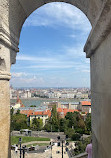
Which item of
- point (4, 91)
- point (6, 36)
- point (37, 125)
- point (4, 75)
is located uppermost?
point (6, 36)

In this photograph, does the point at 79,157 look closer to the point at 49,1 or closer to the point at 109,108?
the point at 109,108

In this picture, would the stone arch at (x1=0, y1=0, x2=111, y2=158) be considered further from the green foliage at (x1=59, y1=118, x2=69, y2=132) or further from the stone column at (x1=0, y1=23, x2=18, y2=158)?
the green foliage at (x1=59, y1=118, x2=69, y2=132)

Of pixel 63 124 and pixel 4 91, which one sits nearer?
pixel 4 91

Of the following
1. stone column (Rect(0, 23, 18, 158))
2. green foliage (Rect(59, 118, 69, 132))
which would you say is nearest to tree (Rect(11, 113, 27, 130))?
green foliage (Rect(59, 118, 69, 132))

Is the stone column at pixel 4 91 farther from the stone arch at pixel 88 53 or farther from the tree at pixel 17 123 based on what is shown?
the tree at pixel 17 123

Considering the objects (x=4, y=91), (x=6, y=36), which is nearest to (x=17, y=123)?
(x=4, y=91)

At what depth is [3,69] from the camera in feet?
8.13

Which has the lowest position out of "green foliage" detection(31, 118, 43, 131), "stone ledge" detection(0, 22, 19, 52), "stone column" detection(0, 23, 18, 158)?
"green foliage" detection(31, 118, 43, 131)

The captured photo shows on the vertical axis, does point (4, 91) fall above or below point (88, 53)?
below

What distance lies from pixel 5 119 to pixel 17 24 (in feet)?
5.30

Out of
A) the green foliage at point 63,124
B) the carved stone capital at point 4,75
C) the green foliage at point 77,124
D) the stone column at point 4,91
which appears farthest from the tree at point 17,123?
the carved stone capital at point 4,75

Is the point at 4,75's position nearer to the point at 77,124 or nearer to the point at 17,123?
the point at 77,124

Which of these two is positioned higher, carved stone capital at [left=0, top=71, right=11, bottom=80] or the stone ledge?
the stone ledge

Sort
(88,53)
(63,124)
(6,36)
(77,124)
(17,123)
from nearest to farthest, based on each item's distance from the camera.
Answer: (6,36) → (88,53) → (77,124) → (63,124) → (17,123)
